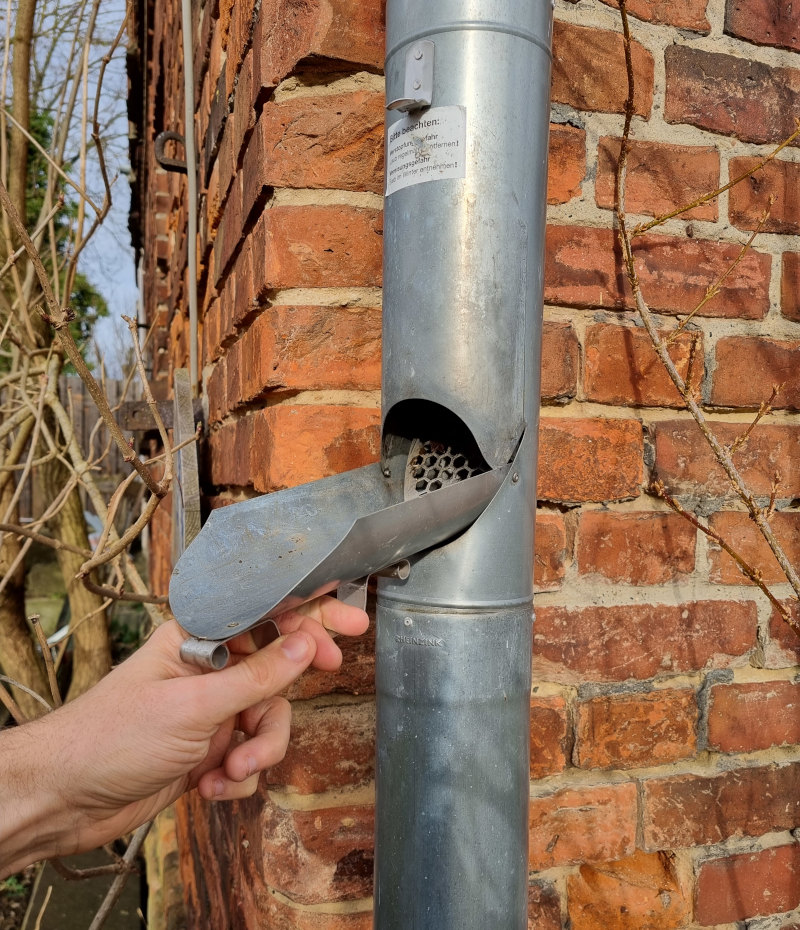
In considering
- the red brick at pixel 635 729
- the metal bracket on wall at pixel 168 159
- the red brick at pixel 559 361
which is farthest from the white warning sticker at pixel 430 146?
the metal bracket on wall at pixel 168 159

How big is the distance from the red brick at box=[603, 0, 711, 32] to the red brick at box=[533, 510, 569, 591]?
66cm

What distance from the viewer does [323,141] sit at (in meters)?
0.95

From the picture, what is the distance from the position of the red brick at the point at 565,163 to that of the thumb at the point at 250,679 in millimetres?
639

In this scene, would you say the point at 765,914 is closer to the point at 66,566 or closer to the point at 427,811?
the point at 427,811

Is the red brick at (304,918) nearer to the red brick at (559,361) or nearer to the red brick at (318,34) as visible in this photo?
the red brick at (559,361)

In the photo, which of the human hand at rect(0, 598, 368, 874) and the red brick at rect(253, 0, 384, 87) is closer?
the human hand at rect(0, 598, 368, 874)

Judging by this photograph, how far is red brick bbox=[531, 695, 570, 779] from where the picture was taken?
0.99m

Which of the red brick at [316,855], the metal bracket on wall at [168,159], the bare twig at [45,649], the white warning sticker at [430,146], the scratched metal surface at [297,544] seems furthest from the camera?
the metal bracket on wall at [168,159]

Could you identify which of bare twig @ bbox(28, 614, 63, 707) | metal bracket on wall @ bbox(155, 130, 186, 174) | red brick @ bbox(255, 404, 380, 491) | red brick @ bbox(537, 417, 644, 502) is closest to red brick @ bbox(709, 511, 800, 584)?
red brick @ bbox(537, 417, 644, 502)

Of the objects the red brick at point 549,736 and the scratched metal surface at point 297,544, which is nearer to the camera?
the scratched metal surface at point 297,544

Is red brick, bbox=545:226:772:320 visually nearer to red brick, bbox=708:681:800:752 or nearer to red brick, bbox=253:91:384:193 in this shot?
red brick, bbox=253:91:384:193

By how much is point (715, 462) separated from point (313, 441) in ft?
1.79

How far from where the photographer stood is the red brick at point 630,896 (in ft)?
3.34

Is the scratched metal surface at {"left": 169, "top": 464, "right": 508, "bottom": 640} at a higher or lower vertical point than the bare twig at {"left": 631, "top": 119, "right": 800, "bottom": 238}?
lower
